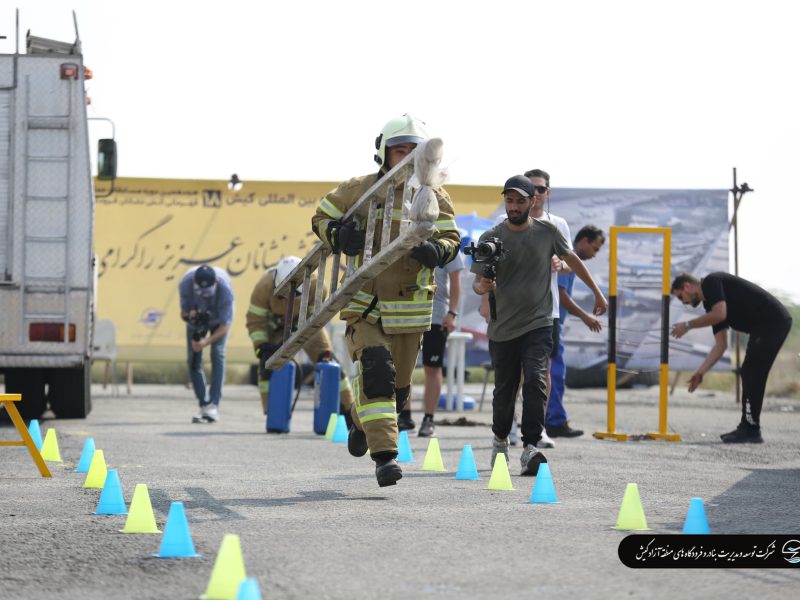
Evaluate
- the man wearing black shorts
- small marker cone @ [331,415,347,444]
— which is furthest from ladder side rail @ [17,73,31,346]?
the man wearing black shorts

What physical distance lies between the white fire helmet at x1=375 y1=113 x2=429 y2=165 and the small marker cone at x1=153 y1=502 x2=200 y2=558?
3020 millimetres

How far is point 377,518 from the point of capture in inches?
264

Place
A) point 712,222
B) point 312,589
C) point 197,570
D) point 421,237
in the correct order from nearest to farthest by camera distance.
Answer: point 312,589
point 197,570
point 421,237
point 712,222

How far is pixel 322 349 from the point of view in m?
13.9

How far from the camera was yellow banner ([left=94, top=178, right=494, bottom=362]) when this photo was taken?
24.1 meters

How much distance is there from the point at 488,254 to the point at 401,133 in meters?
1.19

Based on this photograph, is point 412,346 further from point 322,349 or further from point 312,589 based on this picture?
point 322,349

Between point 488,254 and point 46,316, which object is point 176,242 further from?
point 488,254

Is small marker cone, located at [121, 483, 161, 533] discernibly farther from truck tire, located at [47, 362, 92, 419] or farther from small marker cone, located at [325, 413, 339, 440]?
truck tire, located at [47, 362, 92, 419]

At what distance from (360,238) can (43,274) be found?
21.8ft

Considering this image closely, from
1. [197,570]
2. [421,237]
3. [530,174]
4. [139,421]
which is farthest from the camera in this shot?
[139,421]

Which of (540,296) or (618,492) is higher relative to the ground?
(540,296)

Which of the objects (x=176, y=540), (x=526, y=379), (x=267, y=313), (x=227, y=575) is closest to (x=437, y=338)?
(x=267, y=313)

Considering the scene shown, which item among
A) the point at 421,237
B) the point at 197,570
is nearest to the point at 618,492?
the point at 421,237
